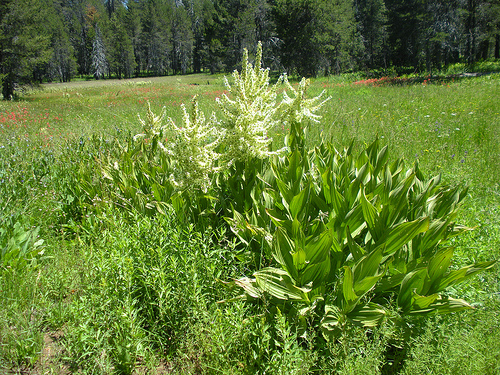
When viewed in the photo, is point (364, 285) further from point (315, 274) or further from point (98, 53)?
point (98, 53)

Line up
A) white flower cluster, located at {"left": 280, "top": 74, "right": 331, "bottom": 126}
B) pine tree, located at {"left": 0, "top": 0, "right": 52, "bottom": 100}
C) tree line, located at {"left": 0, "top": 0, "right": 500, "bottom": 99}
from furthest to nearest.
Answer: tree line, located at {"left": 0, "top": 0, "right": 500, "bottom": 99}, pine tree, located at {"left": 0, "top": 0, "right": 52, "bottom": 100}, white flower cluster, located at {"left": 280, "top": 74, "right": 331, "bottom": 126}

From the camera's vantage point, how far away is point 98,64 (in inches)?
2562

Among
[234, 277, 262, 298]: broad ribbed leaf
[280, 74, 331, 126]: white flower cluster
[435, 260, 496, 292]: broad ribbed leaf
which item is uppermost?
[280, 74, 331, 126]: white flower cluster

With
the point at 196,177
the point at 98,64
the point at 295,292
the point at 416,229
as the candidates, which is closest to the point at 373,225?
the point at 416,229

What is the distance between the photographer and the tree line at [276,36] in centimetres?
2308

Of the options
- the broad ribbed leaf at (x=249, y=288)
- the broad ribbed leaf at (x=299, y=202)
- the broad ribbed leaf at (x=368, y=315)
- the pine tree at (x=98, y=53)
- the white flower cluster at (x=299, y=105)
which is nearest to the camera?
the broad ribbed leaf at (x=368, y=315)

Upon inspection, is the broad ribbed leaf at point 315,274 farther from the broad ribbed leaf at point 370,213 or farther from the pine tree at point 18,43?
the pine tree at point 18,43

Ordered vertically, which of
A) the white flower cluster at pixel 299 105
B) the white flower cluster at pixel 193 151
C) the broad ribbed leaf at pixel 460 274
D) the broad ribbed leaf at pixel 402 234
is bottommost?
the broad ribbed leaf at pixel 460 274

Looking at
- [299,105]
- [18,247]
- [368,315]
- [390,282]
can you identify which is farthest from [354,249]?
[18,247]

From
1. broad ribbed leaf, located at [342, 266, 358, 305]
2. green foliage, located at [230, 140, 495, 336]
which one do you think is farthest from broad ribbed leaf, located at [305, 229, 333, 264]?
broad ribbed leaf, located at [342, 266, 358, 305]

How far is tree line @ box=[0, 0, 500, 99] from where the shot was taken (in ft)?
75.7

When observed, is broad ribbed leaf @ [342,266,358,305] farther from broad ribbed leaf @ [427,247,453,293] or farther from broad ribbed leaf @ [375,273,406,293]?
broad ribbed leaf @ [427,247,453,293]

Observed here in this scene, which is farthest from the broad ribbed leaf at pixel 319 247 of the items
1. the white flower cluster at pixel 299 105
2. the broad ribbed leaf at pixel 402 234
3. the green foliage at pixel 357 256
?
the white flower cluster at pixel 299 105

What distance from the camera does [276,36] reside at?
38844mm
